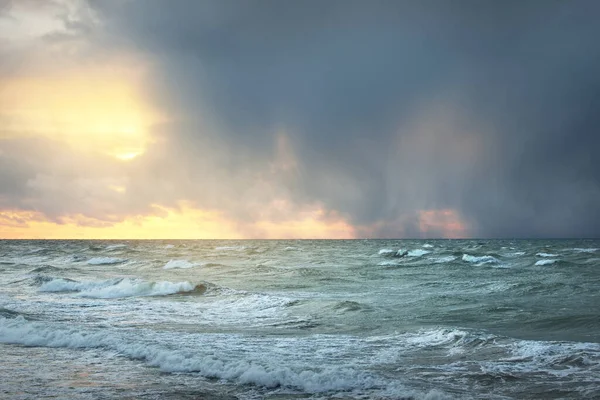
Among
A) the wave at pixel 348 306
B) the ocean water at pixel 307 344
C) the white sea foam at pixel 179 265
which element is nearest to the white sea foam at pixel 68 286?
the ocean water at pixel 307 344

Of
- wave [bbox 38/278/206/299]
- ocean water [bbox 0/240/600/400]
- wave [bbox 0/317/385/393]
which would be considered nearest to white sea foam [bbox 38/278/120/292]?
wave [bbox 38/278/206/299]

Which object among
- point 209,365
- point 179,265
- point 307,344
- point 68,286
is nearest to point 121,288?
point 68,286

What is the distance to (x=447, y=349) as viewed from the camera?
14.8 meters

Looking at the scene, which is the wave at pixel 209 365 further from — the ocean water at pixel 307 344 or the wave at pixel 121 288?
the wave at pixel 121 288

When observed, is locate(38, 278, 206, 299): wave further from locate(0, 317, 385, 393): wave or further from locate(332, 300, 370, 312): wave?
locate(0, 317, 385, 393): wave

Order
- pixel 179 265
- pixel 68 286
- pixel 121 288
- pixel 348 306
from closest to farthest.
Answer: pixel 348 306
pixel 121 288
pixel 68 286
pixel 179 265

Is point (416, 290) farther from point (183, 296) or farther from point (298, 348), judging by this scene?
point (298, 348)

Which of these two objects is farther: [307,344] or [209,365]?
[307,344]

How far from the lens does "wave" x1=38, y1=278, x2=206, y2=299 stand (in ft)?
103

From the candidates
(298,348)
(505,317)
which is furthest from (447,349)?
(505,317)

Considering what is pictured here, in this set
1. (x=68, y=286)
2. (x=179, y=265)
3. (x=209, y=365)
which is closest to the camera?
(x=209, y=365)

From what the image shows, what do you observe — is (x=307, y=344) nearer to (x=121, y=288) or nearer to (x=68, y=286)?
(x=121, y=288)

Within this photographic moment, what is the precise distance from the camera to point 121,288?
3266cm

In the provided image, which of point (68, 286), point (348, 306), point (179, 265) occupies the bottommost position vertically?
point (348, 306)
